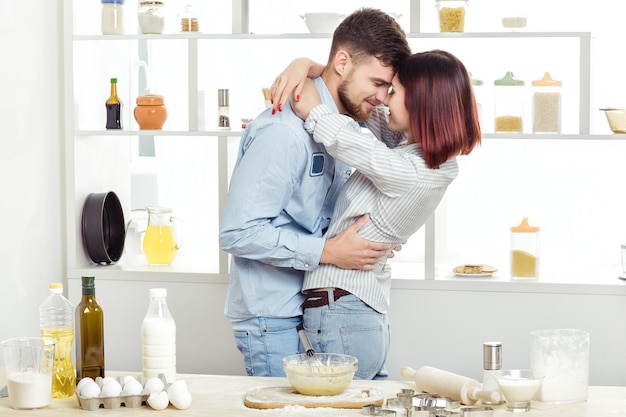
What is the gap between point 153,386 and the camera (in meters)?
2.04

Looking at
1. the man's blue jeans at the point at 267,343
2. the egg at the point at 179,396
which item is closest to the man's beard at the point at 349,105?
the man's blue jeans at the point at 267,343

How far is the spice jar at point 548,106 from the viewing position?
3.40m

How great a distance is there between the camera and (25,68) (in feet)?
11.1

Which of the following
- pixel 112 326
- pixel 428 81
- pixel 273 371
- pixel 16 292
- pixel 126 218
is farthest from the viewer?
pixel 126 218

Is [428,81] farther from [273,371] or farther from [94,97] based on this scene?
[94,97]

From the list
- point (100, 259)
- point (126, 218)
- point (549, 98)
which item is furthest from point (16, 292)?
point (549, 98)

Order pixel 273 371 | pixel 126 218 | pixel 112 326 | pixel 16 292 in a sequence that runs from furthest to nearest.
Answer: pixel 126 218, pixel 112 326, pixel 16 292, pixel 273 371

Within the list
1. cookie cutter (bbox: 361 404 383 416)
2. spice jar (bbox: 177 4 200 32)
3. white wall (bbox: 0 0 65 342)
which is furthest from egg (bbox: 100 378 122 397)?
spice jar (bbox: 177 4 200 32)

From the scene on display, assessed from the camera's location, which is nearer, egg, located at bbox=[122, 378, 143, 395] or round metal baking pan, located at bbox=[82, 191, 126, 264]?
egg, located at bbox=[122, 378, 143, 395]

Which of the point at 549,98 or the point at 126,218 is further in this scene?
the point at 126,218

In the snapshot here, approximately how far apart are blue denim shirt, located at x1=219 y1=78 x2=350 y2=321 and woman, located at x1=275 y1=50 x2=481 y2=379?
0.18 ft

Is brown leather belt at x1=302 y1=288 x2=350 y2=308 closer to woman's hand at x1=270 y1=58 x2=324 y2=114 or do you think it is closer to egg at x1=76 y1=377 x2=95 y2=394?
woman's hand at x1=270 y1=58 x2=324 y2=114

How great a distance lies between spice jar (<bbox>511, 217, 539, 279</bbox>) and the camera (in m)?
3.47

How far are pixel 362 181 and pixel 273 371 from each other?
0.58 metres
